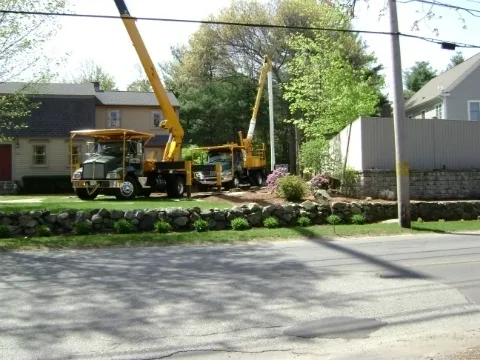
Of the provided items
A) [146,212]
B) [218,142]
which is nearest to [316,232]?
[146,212]

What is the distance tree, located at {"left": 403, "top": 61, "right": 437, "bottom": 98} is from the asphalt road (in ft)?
196

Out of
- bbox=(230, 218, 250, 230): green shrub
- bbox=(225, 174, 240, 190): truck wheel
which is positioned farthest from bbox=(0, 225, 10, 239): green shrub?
bbox=(225, 174, 240, 190): truck wheel

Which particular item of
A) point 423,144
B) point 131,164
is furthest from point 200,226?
point 423,144

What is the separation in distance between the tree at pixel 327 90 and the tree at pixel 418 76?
38.0m

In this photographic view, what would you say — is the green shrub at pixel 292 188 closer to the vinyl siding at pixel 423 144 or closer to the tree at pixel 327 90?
the vinyl siding at pixel 423 144

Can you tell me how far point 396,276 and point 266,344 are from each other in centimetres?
410

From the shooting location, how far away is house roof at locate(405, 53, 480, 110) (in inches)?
1430

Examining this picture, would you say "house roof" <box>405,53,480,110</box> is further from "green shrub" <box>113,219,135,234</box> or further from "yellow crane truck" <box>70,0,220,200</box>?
"green shrub" <box>113,219,135,234</box>

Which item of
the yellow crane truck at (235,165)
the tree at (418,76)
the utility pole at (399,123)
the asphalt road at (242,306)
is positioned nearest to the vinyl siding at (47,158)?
the yellow crane truck at (235,165)

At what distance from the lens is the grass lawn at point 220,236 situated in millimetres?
13430

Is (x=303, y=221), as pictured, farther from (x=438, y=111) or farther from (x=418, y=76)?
(x=418, y=76)

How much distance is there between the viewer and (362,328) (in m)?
5.96

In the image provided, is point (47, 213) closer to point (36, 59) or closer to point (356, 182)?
point (36, 59)

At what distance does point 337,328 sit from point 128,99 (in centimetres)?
3714
